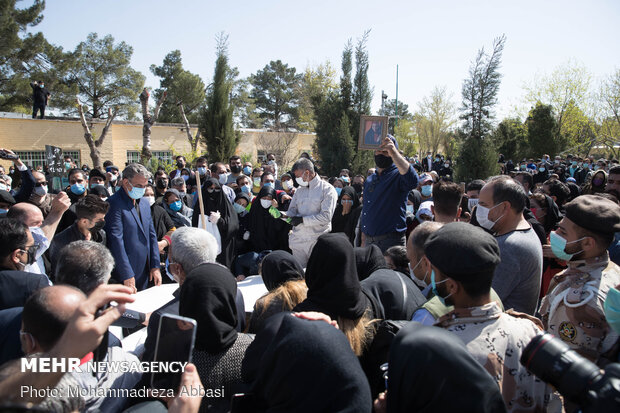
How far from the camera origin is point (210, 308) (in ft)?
6.76

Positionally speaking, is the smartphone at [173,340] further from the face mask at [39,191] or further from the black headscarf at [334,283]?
the face mask at [39,191]

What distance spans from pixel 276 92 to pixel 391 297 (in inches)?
1891

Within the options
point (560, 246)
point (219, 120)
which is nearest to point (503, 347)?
point (560, 246)

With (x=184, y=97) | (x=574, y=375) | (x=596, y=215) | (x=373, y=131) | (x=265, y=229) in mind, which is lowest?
(x=265, y=229)

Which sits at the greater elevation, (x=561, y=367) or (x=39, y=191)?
(x=39, y=191)

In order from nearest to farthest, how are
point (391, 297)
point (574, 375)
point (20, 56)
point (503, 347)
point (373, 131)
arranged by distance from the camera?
point (574, 375) < point (503, 347) < point (391, 297) < point (373, 131) < point (20, 56)

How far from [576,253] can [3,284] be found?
3486 mm

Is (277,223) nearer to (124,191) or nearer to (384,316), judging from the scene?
(124,191)

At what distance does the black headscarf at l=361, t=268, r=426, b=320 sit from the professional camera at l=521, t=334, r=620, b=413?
1119 mm

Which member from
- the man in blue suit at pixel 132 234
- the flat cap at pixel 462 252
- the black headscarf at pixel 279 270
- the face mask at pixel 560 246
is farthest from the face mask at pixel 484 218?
the man in blue suit at pixel 132 234

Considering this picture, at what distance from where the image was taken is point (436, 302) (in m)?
1.95

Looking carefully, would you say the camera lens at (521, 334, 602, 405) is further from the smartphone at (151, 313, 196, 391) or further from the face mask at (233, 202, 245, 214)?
the face mask at (233, 202, 245, 214)

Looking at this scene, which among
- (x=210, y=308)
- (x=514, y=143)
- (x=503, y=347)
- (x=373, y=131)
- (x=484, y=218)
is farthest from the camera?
(x=514, y=143)

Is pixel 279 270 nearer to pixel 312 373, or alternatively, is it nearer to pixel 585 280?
pixel 312 373
